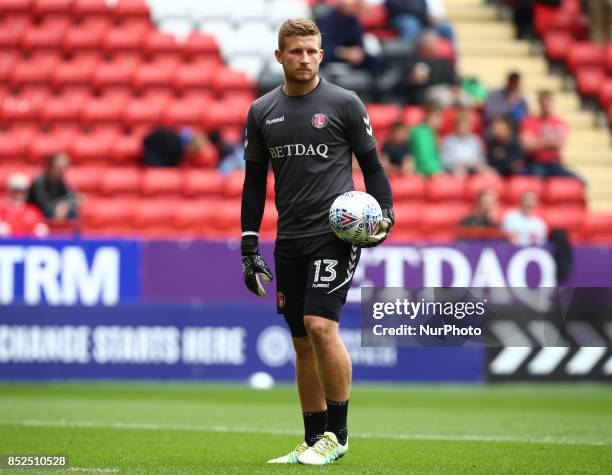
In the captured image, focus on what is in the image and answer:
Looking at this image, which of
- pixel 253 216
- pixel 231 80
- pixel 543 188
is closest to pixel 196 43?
pixel 231 80

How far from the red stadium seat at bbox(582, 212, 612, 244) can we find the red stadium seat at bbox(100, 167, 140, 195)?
234 inches

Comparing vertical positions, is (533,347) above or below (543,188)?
below

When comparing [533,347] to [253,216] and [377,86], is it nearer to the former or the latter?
[377,86]

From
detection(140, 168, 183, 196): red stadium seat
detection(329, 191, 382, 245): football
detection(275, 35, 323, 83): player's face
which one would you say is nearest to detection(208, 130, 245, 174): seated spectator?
detection(140, 168, 183, 196): red stadium seat

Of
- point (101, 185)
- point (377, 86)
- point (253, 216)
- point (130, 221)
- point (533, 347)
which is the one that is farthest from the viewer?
point (377, 86)

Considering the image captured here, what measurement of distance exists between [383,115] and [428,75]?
93cm

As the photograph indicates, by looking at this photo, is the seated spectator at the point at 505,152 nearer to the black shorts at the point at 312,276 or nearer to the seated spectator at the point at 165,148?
the seated spectator at the point at 165,148

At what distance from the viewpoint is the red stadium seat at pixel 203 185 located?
16.4m

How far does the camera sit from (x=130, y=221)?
1552 cm

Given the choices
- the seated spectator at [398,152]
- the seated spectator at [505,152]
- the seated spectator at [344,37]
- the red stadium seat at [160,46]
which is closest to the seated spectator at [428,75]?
the seated spectator at [344,37]

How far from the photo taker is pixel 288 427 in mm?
9328

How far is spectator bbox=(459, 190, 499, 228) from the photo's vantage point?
1462cm

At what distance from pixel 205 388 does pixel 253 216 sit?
21.9ft

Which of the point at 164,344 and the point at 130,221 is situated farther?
the point at 130,221
